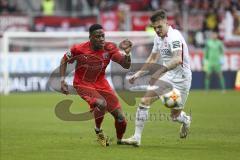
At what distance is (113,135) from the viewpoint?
16156mm

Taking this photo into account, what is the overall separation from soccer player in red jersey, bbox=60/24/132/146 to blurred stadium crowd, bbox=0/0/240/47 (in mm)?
20023

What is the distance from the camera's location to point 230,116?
20547mm

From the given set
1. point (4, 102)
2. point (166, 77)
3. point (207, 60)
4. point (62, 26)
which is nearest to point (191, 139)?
point (166, 77)

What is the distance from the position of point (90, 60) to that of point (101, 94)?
0.67 meters

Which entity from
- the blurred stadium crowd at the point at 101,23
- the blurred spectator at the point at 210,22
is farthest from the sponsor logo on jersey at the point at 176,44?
the blurred spectator at the point at 210,22

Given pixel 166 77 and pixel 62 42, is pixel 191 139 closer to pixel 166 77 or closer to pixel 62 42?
pixel 166 77

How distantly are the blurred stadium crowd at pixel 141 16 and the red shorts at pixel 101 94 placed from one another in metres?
20.1

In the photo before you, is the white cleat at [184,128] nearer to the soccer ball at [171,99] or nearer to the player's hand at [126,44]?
the soccer ball at [171,99]

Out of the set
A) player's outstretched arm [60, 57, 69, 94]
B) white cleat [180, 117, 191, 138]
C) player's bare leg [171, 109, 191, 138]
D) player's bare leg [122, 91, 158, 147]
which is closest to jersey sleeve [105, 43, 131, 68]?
player's bare leg [122, 91, 158, 147]

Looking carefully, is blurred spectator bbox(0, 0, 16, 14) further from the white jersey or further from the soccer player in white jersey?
the white jersey

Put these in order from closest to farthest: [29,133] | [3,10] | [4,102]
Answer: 1. [29,133]
2. [4,102]
3. [3,10]

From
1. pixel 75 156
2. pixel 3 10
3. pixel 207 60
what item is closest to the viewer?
pixel 75 156

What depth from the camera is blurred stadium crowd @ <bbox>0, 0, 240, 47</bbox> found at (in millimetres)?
34562

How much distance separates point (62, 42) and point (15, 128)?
1471 cm
